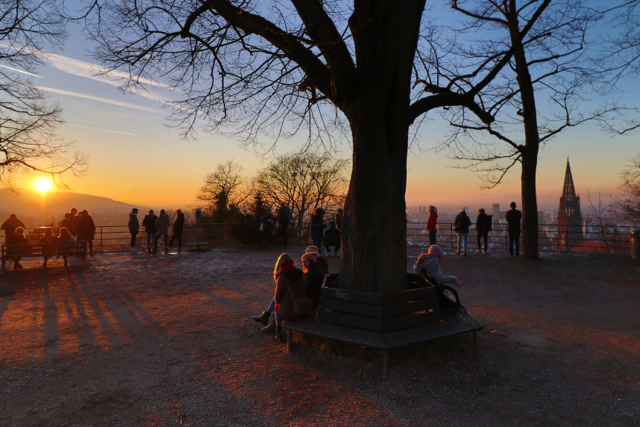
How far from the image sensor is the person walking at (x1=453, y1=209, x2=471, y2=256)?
14.8 m

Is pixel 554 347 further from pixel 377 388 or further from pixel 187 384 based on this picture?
pixel 187 384

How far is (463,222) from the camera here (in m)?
14.8

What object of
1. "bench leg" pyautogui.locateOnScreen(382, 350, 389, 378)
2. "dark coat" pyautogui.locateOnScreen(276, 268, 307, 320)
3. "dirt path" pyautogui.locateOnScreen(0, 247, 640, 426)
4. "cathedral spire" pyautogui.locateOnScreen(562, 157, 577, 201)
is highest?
"cathedral spire" pyautogui.locateOnScreen(562, 157, 577, 201)

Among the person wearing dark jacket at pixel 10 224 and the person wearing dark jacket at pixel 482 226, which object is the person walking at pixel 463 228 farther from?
the person wearing dark jacket at pixel 10 224

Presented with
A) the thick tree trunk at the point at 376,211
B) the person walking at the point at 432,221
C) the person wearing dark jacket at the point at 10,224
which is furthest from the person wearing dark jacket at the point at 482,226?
the person wearing dark jacket at the point at 10,224

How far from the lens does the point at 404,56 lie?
189 inches

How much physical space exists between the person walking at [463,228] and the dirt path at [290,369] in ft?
22.8

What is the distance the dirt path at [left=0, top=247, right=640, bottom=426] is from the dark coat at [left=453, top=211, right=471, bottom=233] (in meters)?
6.96

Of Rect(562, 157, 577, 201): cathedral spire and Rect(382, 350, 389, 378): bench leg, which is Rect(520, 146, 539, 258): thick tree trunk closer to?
Rect(382, 350, 389, 378): bench leg

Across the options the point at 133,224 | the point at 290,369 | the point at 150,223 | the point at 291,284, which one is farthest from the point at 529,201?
the point at 133,224

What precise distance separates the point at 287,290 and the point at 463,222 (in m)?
11.6

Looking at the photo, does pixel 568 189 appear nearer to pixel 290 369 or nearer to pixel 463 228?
pixel 463 228

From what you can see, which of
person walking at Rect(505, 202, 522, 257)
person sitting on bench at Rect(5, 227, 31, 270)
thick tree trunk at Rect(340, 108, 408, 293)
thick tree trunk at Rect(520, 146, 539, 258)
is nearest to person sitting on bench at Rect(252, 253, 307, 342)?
thick tree trunk at Rect(340, 108, 408, 293)

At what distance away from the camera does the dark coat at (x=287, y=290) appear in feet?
16.0
